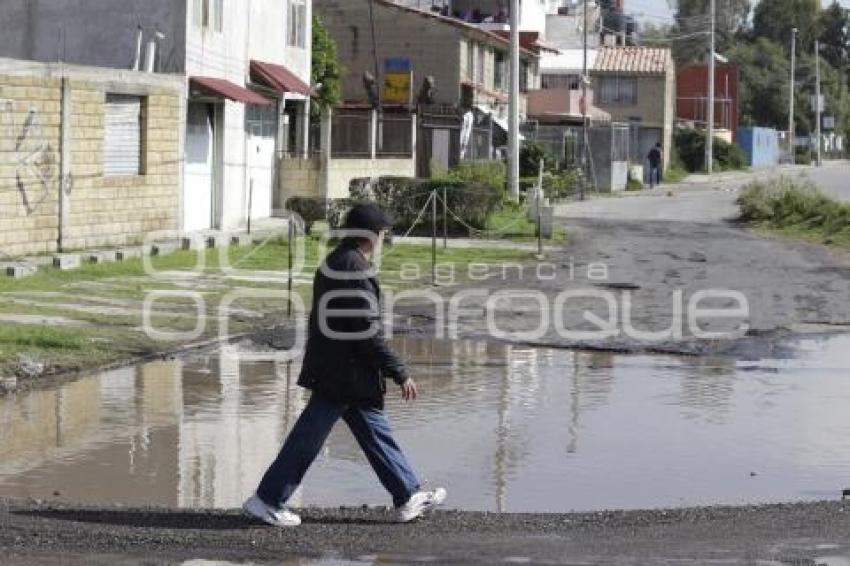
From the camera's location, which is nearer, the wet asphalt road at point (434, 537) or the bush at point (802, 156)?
the wet asphalt road at point (434, 537)

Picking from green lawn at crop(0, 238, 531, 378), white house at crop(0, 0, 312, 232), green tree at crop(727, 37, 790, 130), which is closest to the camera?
green lawn at crop(0, 238, 531, 378)

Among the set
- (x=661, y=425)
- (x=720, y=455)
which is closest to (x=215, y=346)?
(x=661, y=425)

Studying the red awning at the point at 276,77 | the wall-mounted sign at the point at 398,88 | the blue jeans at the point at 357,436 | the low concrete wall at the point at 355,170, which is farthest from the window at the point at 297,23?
the blue jeans at the point at 357,436

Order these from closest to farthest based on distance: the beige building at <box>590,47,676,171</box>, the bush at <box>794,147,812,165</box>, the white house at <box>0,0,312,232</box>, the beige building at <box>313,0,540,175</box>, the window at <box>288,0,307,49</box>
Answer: the white house at <box>0,0,312,232</box> → the window at <box>288,0,307,49</box> → the beige building at <box>313,0,540,175</box> → the beige building at <box>590,47,676,171</box> → the bush at <box>794,147,812,165</box>

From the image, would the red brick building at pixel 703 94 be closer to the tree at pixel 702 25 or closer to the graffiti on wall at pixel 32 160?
the tree at pixel 702 25

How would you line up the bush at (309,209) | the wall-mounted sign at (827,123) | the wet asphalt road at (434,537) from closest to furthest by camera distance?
1. the wet asphalt road at (434,537)
2. the bush at (309,209)
3. the wall-mounted sign at (827,123)

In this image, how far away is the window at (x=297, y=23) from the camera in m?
39.8

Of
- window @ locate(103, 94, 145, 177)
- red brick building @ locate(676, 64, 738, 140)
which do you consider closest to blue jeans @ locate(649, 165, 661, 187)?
red brick building @ locate(676, 64, 738, 140)

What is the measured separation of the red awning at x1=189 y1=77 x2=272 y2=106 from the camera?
31.3 metres

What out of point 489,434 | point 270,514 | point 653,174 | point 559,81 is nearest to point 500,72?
point 653,174

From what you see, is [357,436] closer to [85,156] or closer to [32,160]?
[32,160]

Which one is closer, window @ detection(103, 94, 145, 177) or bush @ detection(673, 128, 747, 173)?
window @ detection(103, 94, 145, 177)

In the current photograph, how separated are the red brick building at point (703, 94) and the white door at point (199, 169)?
253ft

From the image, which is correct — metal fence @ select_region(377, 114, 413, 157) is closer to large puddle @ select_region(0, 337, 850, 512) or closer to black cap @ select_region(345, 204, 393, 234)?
large puddle @ select_region(0, 337, 850, 512)
